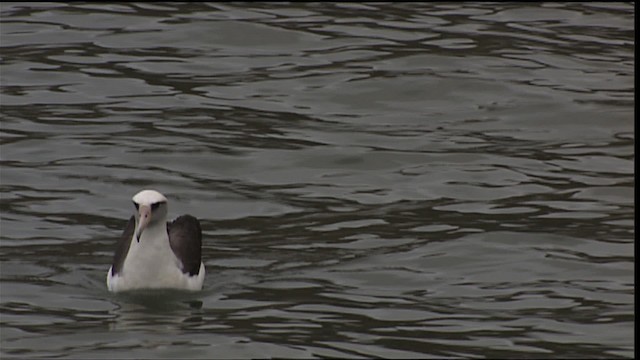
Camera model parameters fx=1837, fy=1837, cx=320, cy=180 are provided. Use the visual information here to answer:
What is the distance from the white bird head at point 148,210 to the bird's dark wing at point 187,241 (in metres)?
0.32

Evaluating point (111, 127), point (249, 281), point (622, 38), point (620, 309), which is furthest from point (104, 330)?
point (622, 38)

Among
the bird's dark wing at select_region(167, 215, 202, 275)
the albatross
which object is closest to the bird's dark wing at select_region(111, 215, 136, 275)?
the albatross

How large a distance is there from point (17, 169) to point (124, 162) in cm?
105

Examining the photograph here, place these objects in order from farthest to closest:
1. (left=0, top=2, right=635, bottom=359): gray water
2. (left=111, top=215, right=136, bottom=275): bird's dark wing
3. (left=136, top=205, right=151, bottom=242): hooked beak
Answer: (left=111, top=215, right=136, bottom=275): bird's dark wing, (left=136, top=205, right=151, bottom=242): hooked beak, (left=0, top=2, right=635, bottom=359): gray water

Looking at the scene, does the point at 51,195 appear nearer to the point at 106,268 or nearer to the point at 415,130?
the point at 106,268

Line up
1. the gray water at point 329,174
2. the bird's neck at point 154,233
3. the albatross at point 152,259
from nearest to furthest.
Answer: the gray water at point 329,174 < the albatross at point 152,259 < the bird's neck at point 154,233

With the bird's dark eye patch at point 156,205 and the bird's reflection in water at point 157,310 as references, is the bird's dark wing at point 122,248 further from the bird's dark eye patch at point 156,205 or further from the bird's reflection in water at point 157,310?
the bird's dark eye patch at point 156,205

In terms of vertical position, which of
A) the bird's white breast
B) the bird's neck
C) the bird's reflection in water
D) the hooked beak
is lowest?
the bird's reflection in water

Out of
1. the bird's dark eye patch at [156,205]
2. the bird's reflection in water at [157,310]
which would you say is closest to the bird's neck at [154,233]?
the bird's dark eye patch at [156,205]

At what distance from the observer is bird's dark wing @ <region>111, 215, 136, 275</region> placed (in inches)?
539

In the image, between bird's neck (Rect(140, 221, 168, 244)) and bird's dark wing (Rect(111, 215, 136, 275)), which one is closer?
bird's dark wing (Rect(111, 215, 136, 275))

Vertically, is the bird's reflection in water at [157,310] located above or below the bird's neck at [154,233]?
below

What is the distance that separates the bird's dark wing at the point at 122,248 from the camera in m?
13.7

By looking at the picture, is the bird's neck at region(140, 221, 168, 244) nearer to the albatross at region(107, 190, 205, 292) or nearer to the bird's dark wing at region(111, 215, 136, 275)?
the albatross at region(107, 190, 205, 292)
